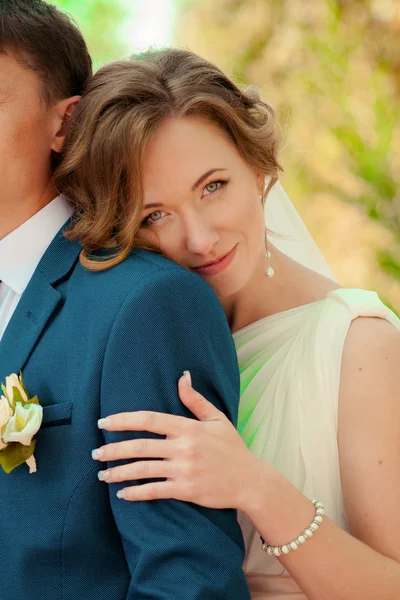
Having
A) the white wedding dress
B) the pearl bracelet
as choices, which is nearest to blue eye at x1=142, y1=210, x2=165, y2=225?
the white wedding dress

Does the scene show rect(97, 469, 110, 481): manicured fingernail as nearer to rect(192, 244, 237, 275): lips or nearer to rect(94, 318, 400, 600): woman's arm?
rect(94, 318, 400, 600): woman's arm

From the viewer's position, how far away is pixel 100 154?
2.32 m

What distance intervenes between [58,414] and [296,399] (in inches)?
32.7

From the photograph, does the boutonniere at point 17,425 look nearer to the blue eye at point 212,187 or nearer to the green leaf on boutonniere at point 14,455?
the green leaf on boutonniere at point 14,455

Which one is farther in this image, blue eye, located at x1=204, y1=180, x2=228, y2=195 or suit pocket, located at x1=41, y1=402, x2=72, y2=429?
blue eye, located at x1=204, y1=180, x2=228, y2=195

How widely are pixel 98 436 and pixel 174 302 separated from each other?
355mm

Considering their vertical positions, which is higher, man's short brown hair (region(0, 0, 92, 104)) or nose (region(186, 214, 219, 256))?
man's short brown hair (region(0, 0, 92, 104))

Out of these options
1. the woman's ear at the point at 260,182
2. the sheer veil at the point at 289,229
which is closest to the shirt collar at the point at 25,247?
the woman's ear at the point at 260,182

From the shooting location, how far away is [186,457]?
1.88 metres

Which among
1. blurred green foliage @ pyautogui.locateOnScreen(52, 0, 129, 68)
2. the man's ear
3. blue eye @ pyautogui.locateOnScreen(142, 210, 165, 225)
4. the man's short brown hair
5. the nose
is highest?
blurred green foliage @ pyautogui.locateOnScreen(52, 0, 129, 68)

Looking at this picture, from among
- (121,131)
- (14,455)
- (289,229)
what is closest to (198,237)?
(121,131)

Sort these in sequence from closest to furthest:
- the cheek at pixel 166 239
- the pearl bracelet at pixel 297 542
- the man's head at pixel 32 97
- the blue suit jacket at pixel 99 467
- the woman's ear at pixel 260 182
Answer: the blue suit jacket at pixel 99 467, the pearl bracelet at pixel 297 542, the man's head at pixel 32 97, the cheek at pixel 166 239, the woman's ear at pixel 260 182

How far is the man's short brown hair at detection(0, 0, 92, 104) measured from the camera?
231cm

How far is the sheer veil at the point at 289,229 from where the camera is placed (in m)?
3.30
